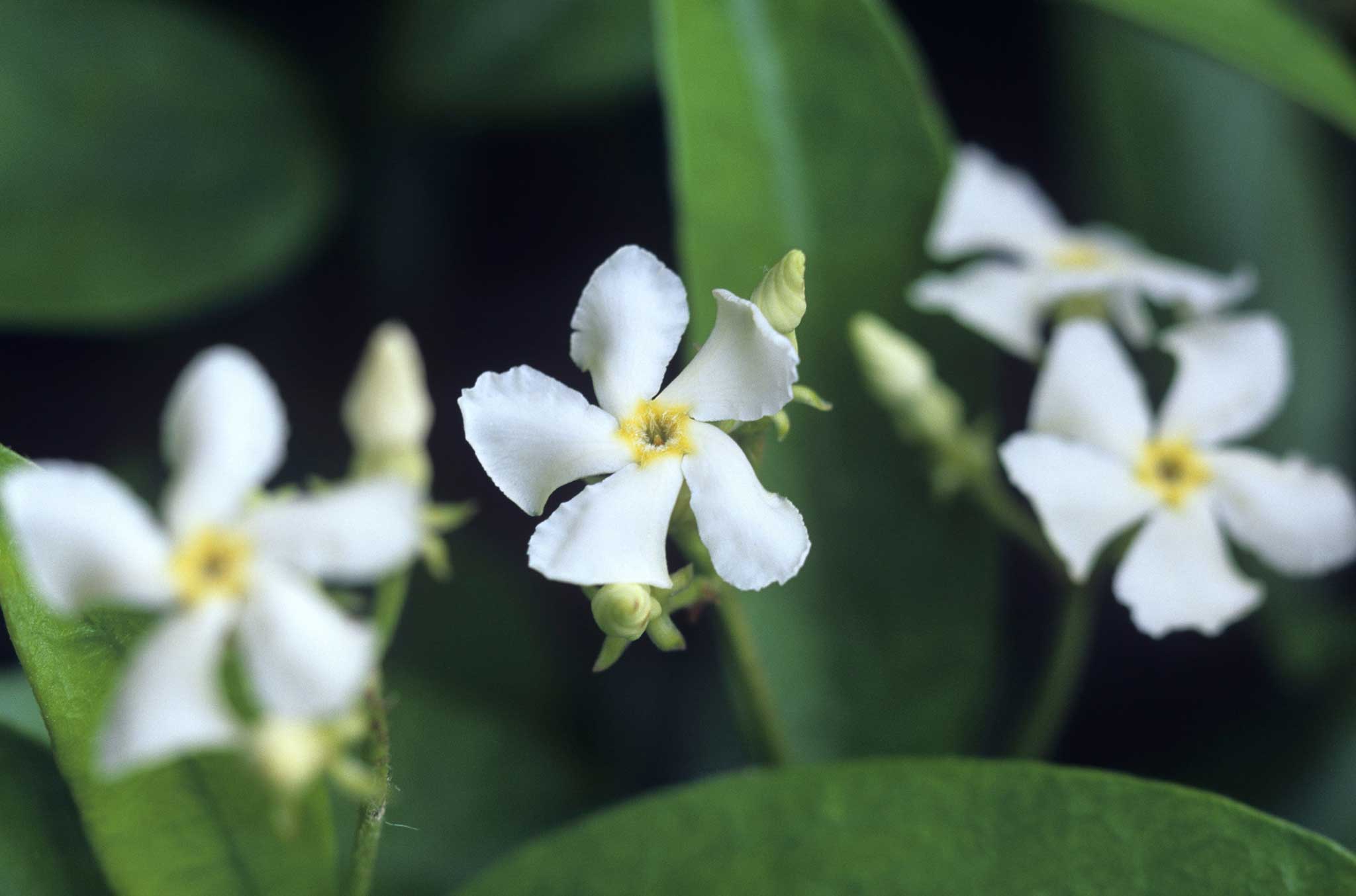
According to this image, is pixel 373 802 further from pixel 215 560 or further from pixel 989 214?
pixel 989 214

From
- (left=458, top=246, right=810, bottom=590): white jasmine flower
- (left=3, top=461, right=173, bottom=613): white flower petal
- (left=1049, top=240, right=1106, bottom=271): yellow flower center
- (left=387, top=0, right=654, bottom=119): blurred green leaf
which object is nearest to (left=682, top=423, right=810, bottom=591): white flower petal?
(left=458, top=246, right=810, bottom=590): white jasmine flower

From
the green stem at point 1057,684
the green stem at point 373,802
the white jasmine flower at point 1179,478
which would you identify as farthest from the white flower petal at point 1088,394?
the green stem at point 373,802

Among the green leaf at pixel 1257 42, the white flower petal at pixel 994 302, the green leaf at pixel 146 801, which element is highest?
the green leaf at pixel 1257 42

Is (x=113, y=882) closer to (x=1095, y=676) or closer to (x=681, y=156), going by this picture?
(x=681, y=156)

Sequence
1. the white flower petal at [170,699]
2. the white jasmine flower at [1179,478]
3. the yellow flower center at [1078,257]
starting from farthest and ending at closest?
1. the yellow flower center at [1078,257]
2. the white jasmine flower at [1179,478]
3. the white flower petal at [170,699]

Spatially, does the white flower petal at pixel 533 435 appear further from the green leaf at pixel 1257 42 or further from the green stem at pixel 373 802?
the green leaf at pixel 1257 42

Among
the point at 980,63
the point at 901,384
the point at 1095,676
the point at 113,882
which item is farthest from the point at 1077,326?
the point at 113,882

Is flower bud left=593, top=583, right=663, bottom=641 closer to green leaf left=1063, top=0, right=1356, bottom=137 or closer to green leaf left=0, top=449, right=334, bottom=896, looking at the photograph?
green leaf left=0, top=449, right=334, bottom=896
